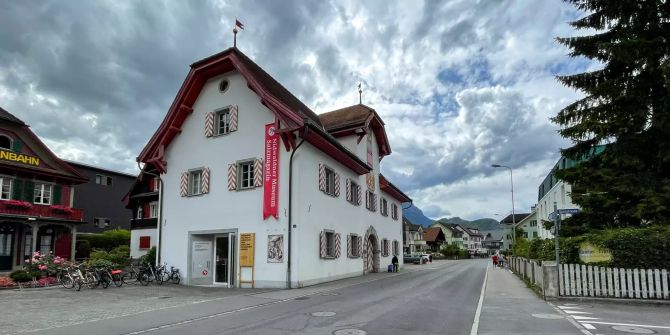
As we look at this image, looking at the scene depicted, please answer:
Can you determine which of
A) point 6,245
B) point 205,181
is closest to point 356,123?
point 205,181

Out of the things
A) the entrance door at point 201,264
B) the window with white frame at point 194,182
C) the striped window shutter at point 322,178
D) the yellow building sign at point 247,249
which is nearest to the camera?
the yellow building sign at point 247,249

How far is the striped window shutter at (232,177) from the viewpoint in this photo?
20.4 metres

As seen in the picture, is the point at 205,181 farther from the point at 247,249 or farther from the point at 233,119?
the point at 247,249

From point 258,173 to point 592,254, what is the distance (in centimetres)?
1301

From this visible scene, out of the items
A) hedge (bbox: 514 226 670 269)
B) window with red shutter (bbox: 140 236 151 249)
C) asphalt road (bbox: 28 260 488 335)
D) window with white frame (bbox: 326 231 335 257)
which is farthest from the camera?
window with red shutter (bbox: 140 236 151 249)

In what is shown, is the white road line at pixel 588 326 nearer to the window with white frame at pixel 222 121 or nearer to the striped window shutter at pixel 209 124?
the window with white frame at pixel 222 121

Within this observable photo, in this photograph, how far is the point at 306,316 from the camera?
36.3 ft

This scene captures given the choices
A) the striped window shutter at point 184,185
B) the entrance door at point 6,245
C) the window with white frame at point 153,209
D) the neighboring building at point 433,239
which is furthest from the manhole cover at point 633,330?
the neighboring building at point 433,239

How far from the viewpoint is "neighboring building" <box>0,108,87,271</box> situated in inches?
1201

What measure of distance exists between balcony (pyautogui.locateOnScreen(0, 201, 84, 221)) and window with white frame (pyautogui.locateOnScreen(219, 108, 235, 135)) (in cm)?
1772

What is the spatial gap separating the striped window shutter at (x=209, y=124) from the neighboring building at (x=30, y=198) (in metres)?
17.1

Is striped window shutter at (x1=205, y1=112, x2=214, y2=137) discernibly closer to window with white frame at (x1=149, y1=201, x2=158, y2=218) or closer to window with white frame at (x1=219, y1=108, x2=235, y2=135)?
window with white frame at (x1=219, y1=108, x2=235, y2=135)

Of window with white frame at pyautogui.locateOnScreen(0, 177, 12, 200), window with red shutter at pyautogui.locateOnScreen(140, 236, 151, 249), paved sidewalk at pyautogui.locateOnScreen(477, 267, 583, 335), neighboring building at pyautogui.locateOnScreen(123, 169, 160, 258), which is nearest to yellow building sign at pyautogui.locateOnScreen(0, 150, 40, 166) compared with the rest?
window with white frame at pyautogui.locateOnScreen(0, 177, 12, 200)

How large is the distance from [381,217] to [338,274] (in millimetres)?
10497
